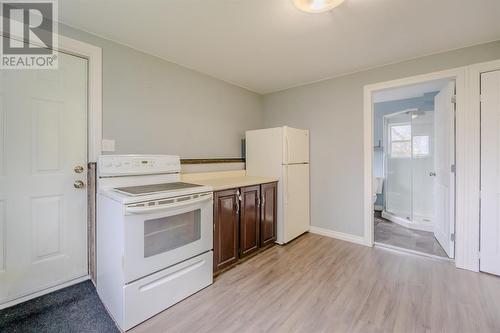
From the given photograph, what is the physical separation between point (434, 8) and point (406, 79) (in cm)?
101

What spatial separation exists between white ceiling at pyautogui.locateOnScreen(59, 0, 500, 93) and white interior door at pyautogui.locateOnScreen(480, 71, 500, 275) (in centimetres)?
53

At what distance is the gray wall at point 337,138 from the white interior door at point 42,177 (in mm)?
Result: 2859

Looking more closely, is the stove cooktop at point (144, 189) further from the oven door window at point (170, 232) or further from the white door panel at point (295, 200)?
the white door panel at point (295, 200)

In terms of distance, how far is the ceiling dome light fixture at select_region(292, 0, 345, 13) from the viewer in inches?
61.0

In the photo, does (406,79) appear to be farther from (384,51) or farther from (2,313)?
(2,313)

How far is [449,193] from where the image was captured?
257 centimetres

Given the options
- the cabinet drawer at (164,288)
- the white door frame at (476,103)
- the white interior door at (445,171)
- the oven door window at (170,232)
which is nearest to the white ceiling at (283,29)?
the white door frame at (476,103)

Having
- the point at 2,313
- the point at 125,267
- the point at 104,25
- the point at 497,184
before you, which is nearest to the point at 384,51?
the point at 497,184

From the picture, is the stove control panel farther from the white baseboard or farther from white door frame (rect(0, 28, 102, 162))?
the white baseboard

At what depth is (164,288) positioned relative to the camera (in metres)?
1.71

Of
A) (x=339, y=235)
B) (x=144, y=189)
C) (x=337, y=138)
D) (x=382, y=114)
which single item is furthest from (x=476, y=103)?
(x=144, y=189)

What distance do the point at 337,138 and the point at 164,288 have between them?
277cm

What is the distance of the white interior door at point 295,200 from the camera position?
299cm

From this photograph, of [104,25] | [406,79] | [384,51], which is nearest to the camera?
[104,25]
